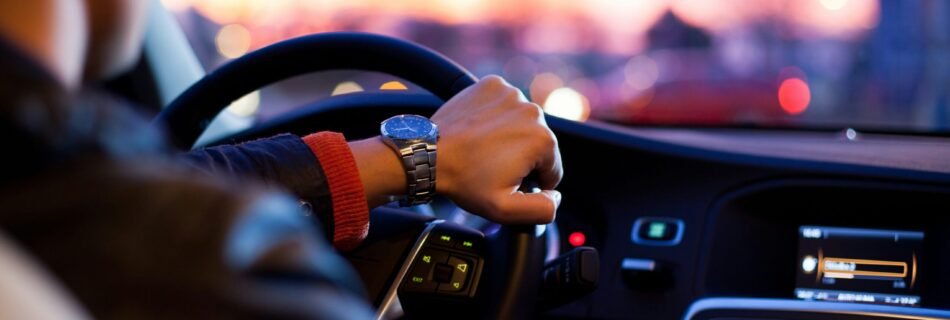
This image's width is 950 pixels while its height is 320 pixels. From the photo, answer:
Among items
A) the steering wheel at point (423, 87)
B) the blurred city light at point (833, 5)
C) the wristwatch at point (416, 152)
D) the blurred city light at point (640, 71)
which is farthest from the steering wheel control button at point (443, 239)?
the blurred city light at point (833, 5)

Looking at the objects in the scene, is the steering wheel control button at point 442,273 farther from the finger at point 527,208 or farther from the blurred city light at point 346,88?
the blurred city light at point 346,88

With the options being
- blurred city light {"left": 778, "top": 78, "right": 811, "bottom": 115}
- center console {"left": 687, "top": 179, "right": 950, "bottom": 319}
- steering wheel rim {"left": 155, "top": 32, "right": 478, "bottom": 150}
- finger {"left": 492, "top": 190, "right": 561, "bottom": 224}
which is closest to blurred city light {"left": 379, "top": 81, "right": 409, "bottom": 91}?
steering wheel rim {"left": 155, "top": 32, "right": 478, "bottom": 150}

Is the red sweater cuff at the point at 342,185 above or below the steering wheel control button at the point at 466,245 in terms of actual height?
above

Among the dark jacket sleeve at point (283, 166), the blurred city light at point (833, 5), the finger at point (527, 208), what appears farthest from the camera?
the blurred city light at point (833, 5)

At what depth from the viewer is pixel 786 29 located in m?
7.36

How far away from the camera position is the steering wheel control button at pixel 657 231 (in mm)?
2426

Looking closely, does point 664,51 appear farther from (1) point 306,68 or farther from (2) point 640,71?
(1) point 306,68

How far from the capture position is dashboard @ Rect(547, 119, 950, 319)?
7.80 ft

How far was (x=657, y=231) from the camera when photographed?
244cm

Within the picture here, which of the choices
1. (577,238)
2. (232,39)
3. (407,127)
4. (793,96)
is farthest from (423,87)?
(793,96)

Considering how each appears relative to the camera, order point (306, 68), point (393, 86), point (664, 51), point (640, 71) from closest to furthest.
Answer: point (306, 68) → point (393, 86) → point (664, 51) → point (640, 71)

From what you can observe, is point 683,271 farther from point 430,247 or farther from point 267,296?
point 267,296

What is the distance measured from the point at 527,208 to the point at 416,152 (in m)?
0.17

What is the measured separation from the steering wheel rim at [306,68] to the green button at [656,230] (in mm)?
658
